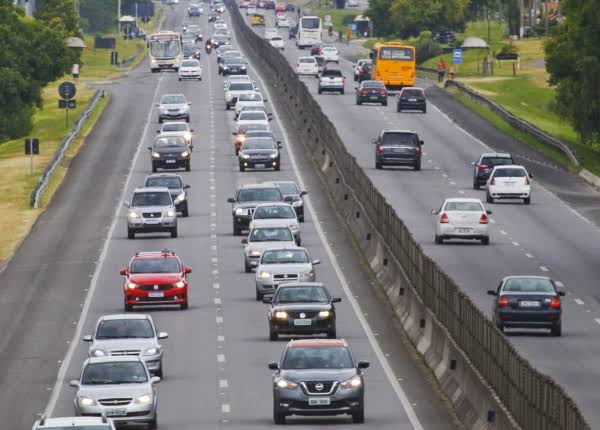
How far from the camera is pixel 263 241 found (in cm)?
5472

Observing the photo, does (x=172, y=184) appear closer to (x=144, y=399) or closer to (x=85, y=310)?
(x=85, y=310)

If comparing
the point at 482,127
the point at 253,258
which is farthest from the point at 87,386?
the point at 482,127

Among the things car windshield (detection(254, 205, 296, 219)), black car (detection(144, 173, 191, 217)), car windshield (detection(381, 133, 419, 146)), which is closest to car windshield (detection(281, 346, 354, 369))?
car windshield (detection(254, 205, 296, 219))

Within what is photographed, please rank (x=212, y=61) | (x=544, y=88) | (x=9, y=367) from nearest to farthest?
(x=9, y=367)
(x=544, y=88)
(x=212, y=61)

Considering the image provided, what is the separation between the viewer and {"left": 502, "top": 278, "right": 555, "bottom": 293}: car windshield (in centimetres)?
4159

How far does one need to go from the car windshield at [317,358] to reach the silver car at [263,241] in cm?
2229

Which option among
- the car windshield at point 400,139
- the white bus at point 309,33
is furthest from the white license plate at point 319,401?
the white bus at point 309,33

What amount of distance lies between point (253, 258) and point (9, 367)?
15108 mm

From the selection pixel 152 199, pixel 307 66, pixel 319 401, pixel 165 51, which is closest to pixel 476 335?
pixel 319 401

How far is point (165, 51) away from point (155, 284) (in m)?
103

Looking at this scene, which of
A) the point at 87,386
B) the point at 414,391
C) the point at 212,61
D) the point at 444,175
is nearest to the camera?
the point at 87,386

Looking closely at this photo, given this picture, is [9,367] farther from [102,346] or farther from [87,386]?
[87,386]

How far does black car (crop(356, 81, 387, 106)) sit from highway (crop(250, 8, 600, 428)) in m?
1.84

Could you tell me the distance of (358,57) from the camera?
185 metres
